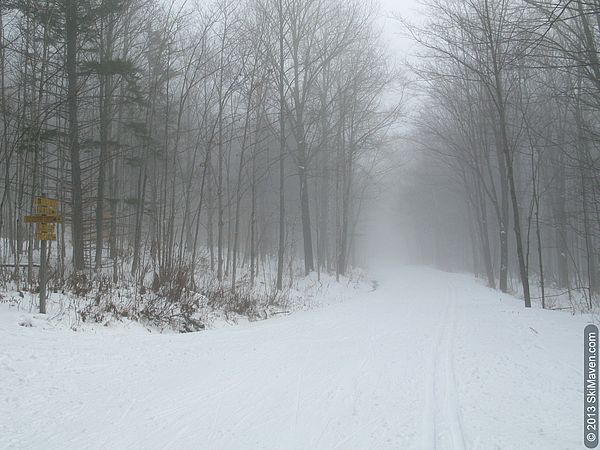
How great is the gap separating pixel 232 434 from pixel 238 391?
45.6 inches

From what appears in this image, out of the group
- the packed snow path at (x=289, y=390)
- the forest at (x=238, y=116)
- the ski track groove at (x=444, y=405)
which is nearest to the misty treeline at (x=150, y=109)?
the forest at (x=238, y=116)

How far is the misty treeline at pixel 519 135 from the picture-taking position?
11039 mm

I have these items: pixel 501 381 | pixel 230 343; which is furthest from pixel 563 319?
pixel 230 343

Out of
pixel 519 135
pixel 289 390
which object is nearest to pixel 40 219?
pixel 289 390

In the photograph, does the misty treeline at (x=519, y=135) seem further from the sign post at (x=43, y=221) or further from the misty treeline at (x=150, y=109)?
the sign post at (x=43, y=221)

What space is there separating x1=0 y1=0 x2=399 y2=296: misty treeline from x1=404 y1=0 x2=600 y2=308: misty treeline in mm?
4555

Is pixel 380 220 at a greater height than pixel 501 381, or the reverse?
pixel 380 220

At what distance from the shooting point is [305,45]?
1998 cm

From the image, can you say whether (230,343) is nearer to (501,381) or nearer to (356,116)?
(501,381)

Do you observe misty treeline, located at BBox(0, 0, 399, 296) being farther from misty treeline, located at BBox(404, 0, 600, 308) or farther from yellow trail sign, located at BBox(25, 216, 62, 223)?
misty treeline, located at BBox(404, 0, 600, 308)

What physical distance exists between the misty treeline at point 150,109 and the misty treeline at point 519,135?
14.9 ft

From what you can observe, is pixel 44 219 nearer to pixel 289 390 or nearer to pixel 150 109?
pixel 289 390

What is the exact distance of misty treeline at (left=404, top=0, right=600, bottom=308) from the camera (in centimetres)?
1104

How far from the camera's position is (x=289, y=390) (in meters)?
5.08
